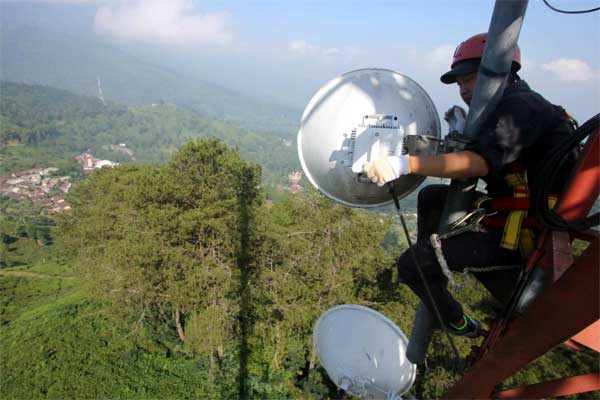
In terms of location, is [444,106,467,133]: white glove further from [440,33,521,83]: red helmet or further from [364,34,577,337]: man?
[440,33,521,83]: red helmet

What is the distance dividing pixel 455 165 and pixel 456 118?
70cm

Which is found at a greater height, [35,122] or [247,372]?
[247,372]

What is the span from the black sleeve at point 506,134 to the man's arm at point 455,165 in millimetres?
44

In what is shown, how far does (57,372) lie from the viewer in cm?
1433

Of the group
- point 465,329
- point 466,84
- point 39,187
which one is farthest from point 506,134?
point 39,187

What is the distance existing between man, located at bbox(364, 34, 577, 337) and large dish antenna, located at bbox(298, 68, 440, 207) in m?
0.25

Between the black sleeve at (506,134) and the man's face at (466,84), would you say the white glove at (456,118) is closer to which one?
the man's face at (466,84)

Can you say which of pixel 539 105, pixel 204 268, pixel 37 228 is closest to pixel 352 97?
pixel 539 105

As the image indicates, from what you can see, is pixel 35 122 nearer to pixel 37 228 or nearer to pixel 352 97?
pixel 37 228

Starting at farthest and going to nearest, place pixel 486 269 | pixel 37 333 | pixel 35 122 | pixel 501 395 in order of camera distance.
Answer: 1. pixel 35 122
2. pixel 37 333
3. pixel 501 395
4. pixel 486 269

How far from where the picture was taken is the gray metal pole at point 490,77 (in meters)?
1.72

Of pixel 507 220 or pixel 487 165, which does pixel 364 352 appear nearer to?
pixel 507 220

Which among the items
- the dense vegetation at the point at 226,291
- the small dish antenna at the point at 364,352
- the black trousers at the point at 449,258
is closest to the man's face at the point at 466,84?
the black trousers at the point at 449,258

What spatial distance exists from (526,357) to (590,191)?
108 centimetres
